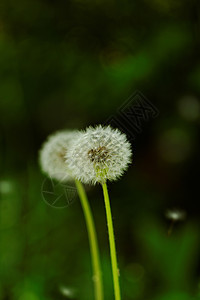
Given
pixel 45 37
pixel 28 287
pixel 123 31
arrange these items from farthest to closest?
pixel 45 37
pixel 123 31
pixel 28 287

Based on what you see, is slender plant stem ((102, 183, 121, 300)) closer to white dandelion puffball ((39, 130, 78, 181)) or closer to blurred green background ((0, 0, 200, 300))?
white dandelion puffball ((39, 130, 78, 181))

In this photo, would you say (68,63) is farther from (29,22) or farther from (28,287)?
(28,287)

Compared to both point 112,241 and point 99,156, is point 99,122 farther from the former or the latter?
point 112,241

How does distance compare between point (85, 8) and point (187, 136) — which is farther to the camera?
point (85, 8)

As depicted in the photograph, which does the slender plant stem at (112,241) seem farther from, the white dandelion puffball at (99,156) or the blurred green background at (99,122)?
the blurred green background at (99,122)

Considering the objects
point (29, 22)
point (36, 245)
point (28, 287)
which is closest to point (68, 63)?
point (29, 22)
